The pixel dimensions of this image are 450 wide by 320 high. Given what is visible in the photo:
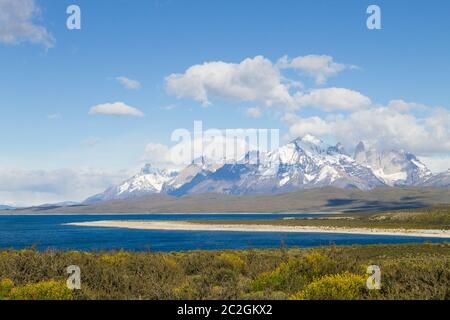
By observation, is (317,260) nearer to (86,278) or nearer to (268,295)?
(268,295)

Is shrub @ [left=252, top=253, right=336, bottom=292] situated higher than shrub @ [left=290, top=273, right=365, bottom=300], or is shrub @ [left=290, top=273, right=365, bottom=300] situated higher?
shrub @ [left=290, top=273, right=365, bottom=300]

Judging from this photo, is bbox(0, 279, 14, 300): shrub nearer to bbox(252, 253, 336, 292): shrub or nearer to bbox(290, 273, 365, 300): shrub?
bbox(252, 253, 336, 292): shrub

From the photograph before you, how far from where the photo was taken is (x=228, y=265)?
27.5m

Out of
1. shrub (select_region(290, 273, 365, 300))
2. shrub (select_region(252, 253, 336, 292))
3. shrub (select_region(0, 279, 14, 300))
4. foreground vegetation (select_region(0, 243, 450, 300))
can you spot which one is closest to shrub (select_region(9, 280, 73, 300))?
foreground vegetation (select_region(0, 243, 450, 300))

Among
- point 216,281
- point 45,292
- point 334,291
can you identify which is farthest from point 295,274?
point 45,292

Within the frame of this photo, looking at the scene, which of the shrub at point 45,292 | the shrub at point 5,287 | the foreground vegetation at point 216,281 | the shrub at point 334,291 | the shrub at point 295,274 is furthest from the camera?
the shrub at point 295,274

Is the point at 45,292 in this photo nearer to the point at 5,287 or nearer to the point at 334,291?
the point at 5,287

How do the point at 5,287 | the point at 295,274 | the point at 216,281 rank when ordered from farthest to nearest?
the point at 216,281 < the point at 295,274 < the point at 5,287

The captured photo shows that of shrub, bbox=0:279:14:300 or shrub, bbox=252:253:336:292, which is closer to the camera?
shrub, bbox=0:279:14:300

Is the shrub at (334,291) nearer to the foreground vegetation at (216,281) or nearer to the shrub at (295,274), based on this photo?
the foreground vegetation at (216,281)

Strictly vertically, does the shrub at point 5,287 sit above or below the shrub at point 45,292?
below

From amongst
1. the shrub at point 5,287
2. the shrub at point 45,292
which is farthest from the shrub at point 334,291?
the shrub at point 5,287
